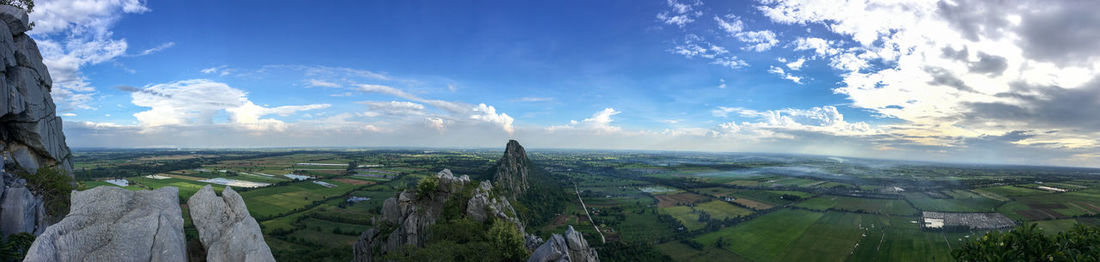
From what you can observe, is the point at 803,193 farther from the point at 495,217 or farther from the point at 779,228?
the point at 495,217

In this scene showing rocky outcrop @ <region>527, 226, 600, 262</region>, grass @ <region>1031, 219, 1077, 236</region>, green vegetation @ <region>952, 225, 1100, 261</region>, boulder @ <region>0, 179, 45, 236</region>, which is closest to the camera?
green vegetation @ <region>952, 225, 1100, 261</region>

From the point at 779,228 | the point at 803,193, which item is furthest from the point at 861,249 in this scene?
the point at 803,193

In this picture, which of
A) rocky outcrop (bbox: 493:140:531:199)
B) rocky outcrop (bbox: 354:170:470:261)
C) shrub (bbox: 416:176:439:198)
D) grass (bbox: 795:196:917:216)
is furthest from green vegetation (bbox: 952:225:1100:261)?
grass (bbox: 795:196:917:216)

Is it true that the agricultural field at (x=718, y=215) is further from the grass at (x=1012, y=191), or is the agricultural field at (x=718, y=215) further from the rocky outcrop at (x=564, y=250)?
the rocky outcrop at (x=564, y=250)

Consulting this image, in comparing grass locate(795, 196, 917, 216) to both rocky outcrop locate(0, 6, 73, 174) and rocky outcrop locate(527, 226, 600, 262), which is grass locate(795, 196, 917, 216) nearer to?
rocky outcrop locate(527, 226, 600, 262)

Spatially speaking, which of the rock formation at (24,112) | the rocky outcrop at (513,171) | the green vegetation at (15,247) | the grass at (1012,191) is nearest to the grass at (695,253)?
the rocky outcrop at (513,171)

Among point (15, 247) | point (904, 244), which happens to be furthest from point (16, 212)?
point (904, 244)
